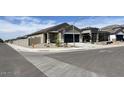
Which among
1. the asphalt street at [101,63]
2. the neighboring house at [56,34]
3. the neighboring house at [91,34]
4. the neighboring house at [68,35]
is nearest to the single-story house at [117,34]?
the neighboring house at [68,35]

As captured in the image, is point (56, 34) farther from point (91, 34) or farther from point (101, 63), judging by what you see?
point (101, 63)

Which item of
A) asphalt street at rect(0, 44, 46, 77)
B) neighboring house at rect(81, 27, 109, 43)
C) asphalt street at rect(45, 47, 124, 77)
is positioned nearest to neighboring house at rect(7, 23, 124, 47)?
neighboring house at rect(81, 27, 109, 43)

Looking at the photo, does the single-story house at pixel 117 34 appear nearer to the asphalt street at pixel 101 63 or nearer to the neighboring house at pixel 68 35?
the neighboring house at pixel 68 35

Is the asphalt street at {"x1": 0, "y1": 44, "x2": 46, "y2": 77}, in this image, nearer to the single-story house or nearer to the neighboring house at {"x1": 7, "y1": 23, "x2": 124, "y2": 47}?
the neighboring house at {"x1": 7, "y1": 23, "x2": 124, "y2": 47}

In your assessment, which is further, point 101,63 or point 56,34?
point 56,34

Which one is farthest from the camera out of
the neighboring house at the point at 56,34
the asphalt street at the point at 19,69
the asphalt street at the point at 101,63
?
the neighboring house at the point at 56,34

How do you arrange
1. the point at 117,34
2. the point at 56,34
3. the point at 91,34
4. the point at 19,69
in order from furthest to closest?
the point at 117,34, the point at 91,34, the point at 56,34, the point at 19,69

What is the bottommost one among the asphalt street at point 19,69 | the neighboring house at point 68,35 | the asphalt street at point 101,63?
the asphalt street at point 19,69

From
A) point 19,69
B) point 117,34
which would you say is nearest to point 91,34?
point 117,34

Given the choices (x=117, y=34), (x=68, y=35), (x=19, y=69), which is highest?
(x=117, y=34)

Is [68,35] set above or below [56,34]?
below

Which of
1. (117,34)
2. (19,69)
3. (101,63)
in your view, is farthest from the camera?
(117,34)
